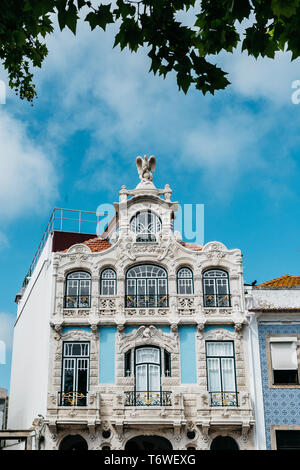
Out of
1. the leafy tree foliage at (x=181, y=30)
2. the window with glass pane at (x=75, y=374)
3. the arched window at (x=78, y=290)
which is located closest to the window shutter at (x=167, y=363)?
the window with glass pane at (x=75, y=374)

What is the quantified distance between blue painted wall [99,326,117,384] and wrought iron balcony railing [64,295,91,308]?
123 cm

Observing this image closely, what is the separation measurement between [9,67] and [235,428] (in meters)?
17.5

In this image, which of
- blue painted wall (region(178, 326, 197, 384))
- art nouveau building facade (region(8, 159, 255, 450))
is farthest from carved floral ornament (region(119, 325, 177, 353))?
blue painted wall (region(178, 326, 197, 384))

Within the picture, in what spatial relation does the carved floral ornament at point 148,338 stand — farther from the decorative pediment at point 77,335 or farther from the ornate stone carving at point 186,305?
the decorative pediment at point 77,335

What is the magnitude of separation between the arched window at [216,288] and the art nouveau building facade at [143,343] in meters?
0.04

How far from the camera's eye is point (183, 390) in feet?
72.6

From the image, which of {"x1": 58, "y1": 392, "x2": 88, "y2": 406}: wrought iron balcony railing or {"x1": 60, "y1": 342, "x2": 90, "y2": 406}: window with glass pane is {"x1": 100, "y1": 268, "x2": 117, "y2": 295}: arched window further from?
{"x1": 58, "y1": 392, "x2": 88, "y2": 406}: wrought iron balcony railing

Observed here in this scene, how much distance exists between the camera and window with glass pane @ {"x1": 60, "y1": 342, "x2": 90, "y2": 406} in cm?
2202

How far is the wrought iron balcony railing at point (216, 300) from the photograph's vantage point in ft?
77.0

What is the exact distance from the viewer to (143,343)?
898 inches

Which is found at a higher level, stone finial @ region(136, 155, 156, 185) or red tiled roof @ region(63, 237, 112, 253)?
stone finial @ region(136, 155, 156, 185)

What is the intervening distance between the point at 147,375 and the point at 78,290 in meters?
4.48
